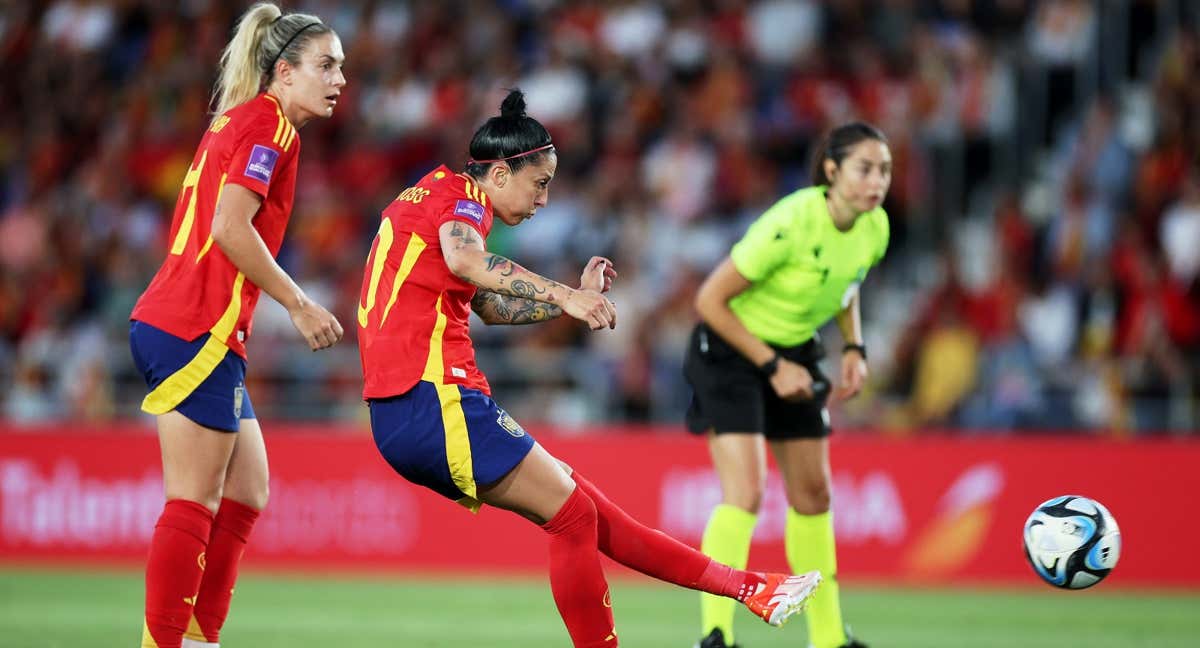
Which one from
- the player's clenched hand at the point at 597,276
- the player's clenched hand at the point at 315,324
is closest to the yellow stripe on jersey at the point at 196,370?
the player's clenched hand at the point at 315,324

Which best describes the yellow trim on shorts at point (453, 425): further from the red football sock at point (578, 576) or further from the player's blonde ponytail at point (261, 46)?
the player's blonde ponytail at point (261, 46)

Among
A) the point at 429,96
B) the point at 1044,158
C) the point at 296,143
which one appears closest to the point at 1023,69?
the point at 1044,158

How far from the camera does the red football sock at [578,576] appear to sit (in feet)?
18.5

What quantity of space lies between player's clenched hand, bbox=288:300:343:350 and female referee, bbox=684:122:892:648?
2296 millimetres

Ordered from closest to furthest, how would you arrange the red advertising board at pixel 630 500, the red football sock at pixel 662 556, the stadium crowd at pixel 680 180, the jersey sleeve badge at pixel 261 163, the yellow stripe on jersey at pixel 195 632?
the jersey sleeve badge at pixel 261 163, the red football sock at pixel 662 556, the yellow stripe on jersey at pixel 195 632, the red advertising board at pixel 630 500, the stadium crowd at pixel 680 180

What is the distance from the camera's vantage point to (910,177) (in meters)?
15.4

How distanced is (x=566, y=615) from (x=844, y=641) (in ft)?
6.72

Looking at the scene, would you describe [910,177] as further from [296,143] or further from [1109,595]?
[296,143]

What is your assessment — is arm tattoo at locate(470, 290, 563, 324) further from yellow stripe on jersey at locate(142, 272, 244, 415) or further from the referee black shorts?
the referee black shorts

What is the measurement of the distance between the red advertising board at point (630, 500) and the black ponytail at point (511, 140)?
23.6 feet

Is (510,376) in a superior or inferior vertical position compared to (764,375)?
superior

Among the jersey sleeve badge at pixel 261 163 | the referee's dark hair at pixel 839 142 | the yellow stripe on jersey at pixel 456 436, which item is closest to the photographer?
the yellow stripe on jersey at pixel 456 436

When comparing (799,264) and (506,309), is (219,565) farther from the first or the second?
(799,264)

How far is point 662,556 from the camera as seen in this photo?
19.2 feet
